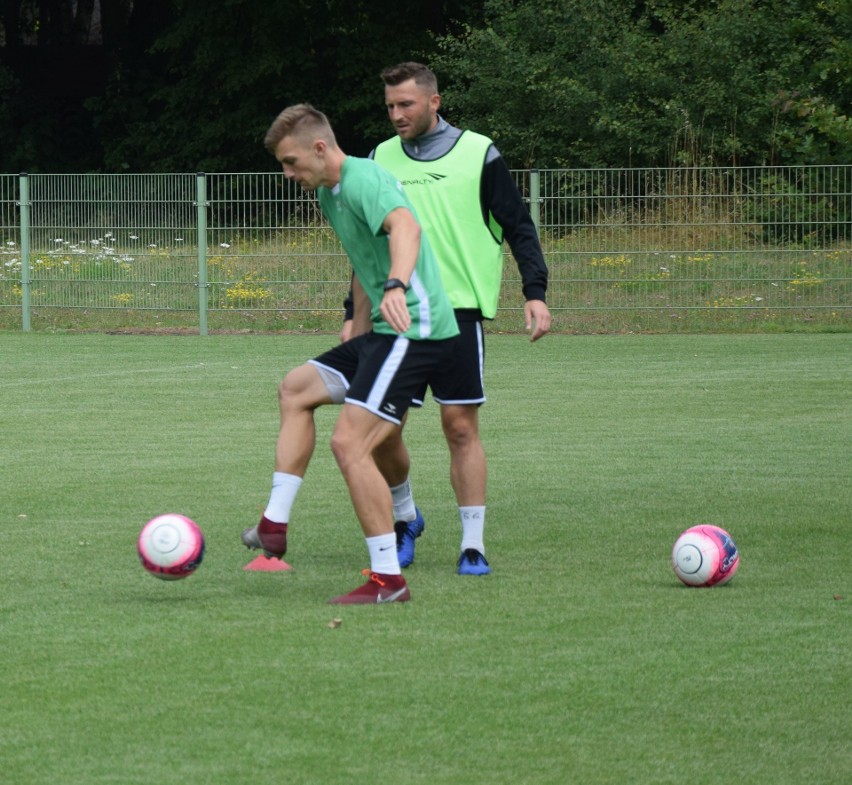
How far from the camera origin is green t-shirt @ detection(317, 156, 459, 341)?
242 inches

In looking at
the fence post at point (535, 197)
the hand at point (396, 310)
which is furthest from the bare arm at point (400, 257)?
the fence post at point (535, 197)

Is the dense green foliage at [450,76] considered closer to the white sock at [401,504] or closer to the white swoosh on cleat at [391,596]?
the white sock at [401,504]

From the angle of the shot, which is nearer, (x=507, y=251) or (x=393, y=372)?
(x=393, y=372)

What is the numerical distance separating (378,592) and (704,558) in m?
1.25

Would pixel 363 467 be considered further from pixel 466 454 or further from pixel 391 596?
pixel 466 454

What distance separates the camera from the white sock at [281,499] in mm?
6695

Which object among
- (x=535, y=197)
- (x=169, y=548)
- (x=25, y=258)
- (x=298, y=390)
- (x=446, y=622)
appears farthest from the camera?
(x=25, y=258)

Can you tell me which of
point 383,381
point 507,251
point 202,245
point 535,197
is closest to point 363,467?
point 383,381

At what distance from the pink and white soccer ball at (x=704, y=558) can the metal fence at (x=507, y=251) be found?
15191mm

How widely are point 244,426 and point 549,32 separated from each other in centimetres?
2300

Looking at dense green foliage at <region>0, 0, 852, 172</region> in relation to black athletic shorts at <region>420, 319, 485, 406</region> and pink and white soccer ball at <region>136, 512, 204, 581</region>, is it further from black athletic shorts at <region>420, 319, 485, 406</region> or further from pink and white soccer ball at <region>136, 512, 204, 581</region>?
pink and white soccer ball at <region>136, 512, 204, 581</region>

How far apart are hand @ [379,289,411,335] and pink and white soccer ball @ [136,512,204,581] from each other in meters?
1.18

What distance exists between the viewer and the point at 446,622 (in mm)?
5965

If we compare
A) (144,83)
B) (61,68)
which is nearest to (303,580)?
(144,83)
